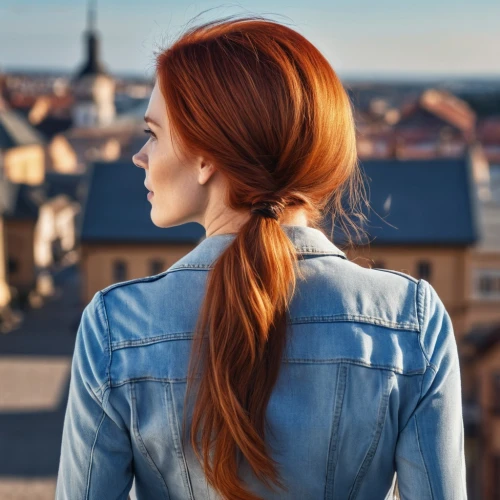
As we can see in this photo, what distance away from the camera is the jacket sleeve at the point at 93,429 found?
1.62m

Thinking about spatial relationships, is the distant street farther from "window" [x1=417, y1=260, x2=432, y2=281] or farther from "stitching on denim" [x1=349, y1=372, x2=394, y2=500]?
"stitching on denim" [x1=349, y1=372, x2=394, y2=500]

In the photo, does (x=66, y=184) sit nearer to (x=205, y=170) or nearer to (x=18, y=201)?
(x=18, y=201)

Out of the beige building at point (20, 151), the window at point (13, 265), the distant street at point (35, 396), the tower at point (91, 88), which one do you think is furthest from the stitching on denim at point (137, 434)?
the tower at point (91, 88)

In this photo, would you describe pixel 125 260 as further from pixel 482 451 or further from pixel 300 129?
pixel 300 129

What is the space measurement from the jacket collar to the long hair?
0.18ft

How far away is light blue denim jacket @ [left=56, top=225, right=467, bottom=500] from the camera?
1.62m

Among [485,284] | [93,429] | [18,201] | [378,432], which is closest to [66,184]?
[18,201]

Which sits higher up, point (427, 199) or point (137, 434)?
point (137, 434)

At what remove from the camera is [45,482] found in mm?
17375

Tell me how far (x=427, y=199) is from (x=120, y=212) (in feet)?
30.8

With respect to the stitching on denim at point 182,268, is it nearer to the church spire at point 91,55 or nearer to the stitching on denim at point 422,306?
the stitching on denim at point 422,306

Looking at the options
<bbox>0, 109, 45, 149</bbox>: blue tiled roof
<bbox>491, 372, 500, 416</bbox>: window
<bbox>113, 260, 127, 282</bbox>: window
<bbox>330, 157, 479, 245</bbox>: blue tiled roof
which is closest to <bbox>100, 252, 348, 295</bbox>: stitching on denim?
<bbox>491, 372, 500, 416</bbox>: window

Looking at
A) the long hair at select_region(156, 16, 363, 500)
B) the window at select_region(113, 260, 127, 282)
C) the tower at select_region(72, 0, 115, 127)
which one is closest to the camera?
the long hair at select_region(156, 16, 363, 500)

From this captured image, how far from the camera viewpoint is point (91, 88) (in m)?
70.6
